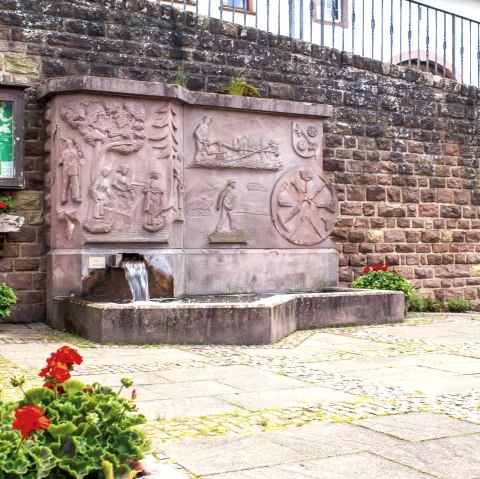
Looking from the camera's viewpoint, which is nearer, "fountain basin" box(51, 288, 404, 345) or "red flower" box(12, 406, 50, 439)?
"red flower" box(12, 406, 50, 439)

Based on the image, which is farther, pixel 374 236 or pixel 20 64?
pixel 374 236

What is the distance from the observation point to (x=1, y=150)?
27.9 feet

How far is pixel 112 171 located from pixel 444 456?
18.6ft

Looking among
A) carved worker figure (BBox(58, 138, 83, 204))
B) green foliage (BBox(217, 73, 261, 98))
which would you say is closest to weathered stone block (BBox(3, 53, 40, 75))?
carved worker figure (BBox(58, 138, 83, 204))

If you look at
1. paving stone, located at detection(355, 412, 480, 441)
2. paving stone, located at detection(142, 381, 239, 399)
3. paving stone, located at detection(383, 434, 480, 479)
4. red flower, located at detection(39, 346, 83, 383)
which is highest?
red flower, located at detection(39, 346, 83, 383)

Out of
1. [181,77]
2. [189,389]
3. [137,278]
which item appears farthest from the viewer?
[181,77]

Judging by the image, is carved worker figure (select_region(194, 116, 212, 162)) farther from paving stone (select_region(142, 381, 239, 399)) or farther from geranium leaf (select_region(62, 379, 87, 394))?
geranium leaf (select_region(62, 379, 87, 394))

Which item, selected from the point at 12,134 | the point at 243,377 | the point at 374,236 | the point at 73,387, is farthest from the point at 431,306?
the point at 73,387

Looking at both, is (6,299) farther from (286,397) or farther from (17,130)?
(286,397)

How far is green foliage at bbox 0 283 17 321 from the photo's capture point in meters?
7.87

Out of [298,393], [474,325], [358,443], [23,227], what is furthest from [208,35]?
[358,443]

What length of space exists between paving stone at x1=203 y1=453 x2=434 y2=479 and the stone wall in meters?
6.02

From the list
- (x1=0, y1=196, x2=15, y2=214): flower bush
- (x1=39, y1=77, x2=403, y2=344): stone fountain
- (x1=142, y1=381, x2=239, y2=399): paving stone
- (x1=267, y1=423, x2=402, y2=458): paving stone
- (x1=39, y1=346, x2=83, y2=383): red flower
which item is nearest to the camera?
(x1=39, y1=346, x2=83, y2=383): red flower

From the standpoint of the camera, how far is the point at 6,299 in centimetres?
789
